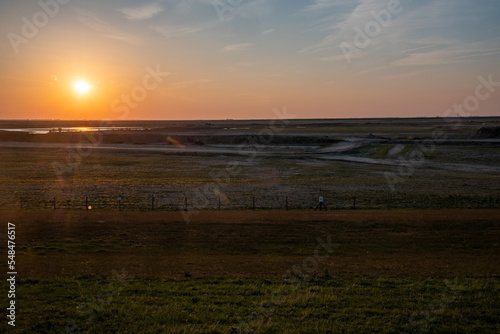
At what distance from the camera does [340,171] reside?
59594 millimetres

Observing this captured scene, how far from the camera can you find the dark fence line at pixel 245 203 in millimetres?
33756

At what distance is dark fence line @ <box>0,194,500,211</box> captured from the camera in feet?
111

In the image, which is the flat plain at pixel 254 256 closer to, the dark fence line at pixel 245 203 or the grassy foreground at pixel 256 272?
the grassy foreground at pixel 256 272

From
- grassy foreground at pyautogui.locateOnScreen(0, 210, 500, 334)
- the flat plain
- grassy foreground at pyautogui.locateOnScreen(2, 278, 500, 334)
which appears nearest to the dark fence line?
the flat plain

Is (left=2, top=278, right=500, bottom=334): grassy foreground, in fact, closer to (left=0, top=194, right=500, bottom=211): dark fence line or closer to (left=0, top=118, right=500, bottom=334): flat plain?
(left=0, top=118, right=500, bottom=334): flat plain

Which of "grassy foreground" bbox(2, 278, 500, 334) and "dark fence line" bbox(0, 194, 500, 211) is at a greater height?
"dark fence line" bbox(0, 194, 500, 211)

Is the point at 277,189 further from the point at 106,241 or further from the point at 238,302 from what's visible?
the point at 238,302

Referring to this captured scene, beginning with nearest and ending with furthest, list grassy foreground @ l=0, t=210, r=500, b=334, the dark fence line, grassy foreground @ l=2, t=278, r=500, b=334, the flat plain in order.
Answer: grassy foreground @ l=2, t=278, r=500, b=334, grassy foreground @ l=0, t=210, r=500, b=334, the flat plain, the dark fence line

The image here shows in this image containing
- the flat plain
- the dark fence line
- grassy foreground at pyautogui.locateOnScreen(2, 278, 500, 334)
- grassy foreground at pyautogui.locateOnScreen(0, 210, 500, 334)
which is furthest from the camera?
the dark fence line

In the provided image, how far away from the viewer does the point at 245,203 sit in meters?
36.5

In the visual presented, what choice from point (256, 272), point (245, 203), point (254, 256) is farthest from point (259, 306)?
point (245, 203)

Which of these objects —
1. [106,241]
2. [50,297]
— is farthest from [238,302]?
[106,241]

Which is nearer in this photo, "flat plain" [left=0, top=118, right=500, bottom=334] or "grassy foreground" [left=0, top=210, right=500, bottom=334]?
"grassy foreground" [left=0, top=210, right=500, bottom=334]

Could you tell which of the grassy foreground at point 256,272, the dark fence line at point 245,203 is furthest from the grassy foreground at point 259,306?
the dark fence line at point 245,203
